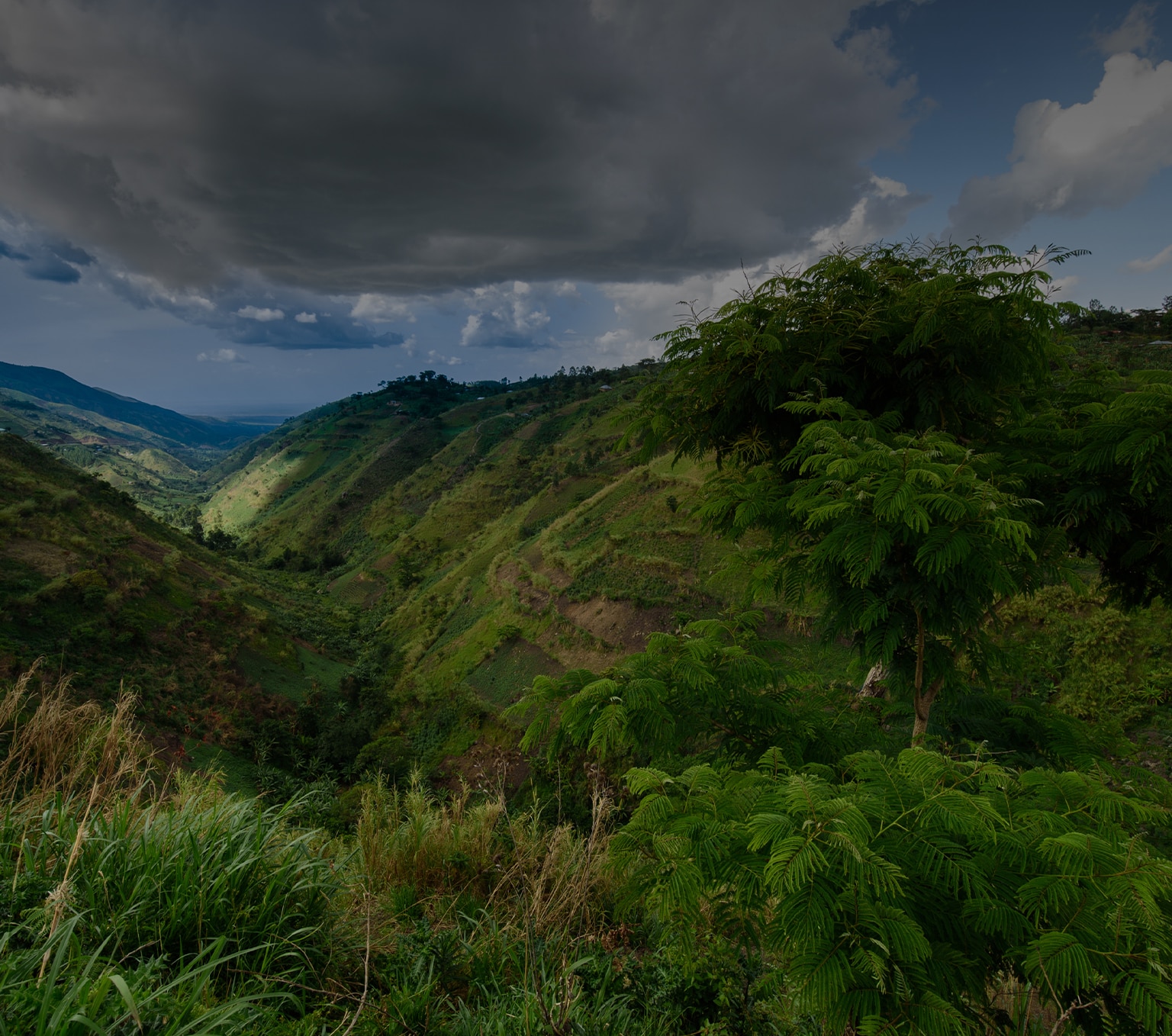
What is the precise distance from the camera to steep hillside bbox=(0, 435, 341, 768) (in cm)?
2448

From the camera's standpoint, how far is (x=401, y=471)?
117m

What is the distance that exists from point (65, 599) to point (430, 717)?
19572 mm

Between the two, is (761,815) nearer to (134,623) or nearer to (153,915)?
(153,915)

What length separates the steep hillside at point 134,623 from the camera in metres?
24.5

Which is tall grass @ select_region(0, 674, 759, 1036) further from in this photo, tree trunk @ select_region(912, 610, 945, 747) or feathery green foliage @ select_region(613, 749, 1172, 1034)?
tree trunk @ select_region(912, 610, 945, 747)

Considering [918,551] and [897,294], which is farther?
[897,294]

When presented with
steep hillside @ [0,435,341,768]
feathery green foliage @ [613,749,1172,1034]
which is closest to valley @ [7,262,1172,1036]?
feathery green foliage @ [613,749,1172,1034]

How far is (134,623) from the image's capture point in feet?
95.0

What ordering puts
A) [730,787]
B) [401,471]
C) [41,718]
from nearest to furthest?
[730,787] < [41,718] < [401,471]

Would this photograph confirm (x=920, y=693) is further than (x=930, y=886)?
Yes

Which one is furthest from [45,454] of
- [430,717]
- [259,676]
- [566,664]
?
[566,664]

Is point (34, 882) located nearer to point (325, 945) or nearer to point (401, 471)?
point (325, 945)

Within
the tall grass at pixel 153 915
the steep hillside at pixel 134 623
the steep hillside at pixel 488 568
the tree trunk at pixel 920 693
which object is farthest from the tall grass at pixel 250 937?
the steep hillside at pixel 134 623

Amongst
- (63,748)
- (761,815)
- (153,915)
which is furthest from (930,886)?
(63,748)
